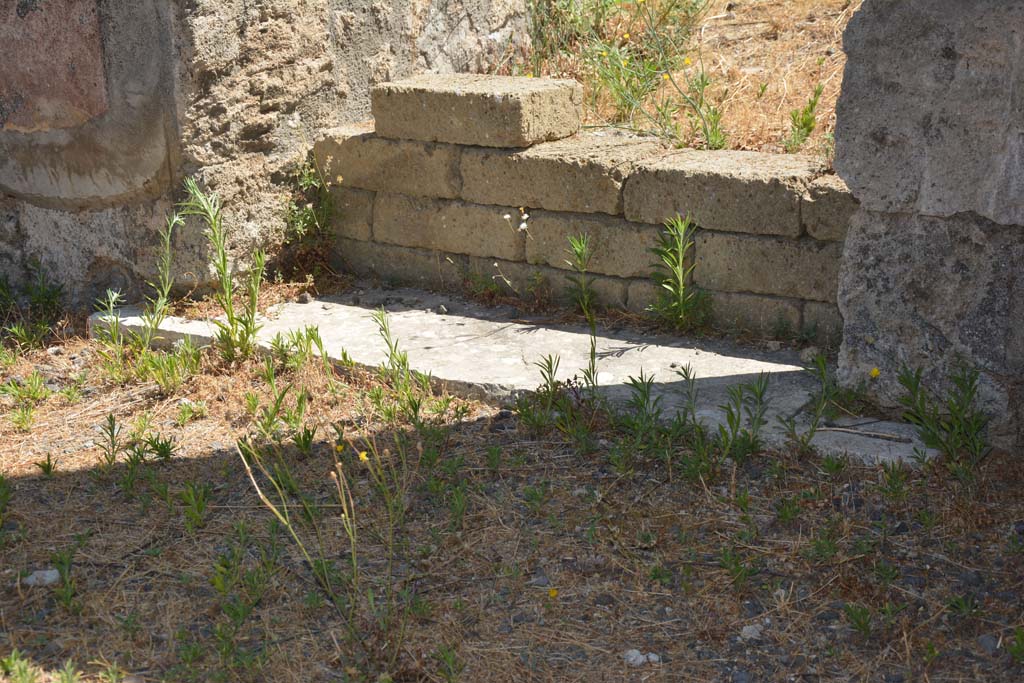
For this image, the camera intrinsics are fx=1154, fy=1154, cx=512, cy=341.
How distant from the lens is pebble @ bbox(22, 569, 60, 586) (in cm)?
340

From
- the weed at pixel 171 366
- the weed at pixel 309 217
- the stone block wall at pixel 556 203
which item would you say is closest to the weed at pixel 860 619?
the stone block wall at pixel 556 203

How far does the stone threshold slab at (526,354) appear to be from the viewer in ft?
13.3

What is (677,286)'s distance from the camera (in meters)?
4.95

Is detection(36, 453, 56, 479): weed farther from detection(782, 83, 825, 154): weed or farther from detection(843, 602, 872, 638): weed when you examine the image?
detection(782, 83, 825, 154): weed

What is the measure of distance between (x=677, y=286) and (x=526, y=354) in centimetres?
72

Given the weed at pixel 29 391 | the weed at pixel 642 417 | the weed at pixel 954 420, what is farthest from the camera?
the weed at pixel 29 391

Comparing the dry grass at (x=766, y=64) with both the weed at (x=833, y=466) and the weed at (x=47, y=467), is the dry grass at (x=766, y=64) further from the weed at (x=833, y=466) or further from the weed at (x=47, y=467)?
the weed at (x=47, y=467)

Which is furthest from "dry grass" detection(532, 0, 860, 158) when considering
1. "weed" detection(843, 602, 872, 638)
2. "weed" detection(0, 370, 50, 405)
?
"weed" detection(0, 370, 50, 405)

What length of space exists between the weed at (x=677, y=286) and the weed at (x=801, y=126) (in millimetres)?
660

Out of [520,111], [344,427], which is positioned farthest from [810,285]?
[344,427]

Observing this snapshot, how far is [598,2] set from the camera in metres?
6.84

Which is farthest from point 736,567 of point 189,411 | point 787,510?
point 189,411

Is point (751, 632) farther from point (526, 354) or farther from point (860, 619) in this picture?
point (526, 354)

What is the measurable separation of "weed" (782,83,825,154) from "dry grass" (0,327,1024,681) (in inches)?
71.1
